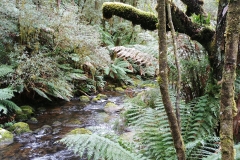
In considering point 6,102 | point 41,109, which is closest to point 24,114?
point 6,102

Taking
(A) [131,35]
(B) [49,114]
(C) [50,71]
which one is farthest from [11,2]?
(A) [131,35]

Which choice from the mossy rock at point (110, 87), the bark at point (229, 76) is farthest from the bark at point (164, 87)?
the mossy rock at point (110, 87)

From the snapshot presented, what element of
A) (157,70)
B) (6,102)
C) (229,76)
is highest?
(229,76)

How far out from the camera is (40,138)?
185 inches

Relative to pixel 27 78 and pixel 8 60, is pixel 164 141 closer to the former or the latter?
pixel 27 78

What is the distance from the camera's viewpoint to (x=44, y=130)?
16.7 ft

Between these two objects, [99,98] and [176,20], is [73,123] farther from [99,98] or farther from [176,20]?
[176,20]

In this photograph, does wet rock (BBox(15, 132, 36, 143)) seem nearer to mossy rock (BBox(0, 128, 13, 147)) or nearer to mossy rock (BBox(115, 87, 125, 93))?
mossy rock (BBox(0, 128, 13, 147))

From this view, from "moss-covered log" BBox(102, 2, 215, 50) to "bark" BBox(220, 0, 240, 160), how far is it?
156cm

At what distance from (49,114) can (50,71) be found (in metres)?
1.20

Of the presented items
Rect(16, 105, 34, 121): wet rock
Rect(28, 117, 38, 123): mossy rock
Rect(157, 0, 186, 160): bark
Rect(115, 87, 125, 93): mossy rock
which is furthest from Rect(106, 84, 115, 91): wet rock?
Rect(157, 0, 186, 160): bark

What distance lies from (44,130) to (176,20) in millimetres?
3829

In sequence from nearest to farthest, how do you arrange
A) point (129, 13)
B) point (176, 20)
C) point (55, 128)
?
point (176, 20)
point (129, 13)
point (55, 128)

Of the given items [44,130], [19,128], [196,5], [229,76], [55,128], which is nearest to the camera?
[229,76]
